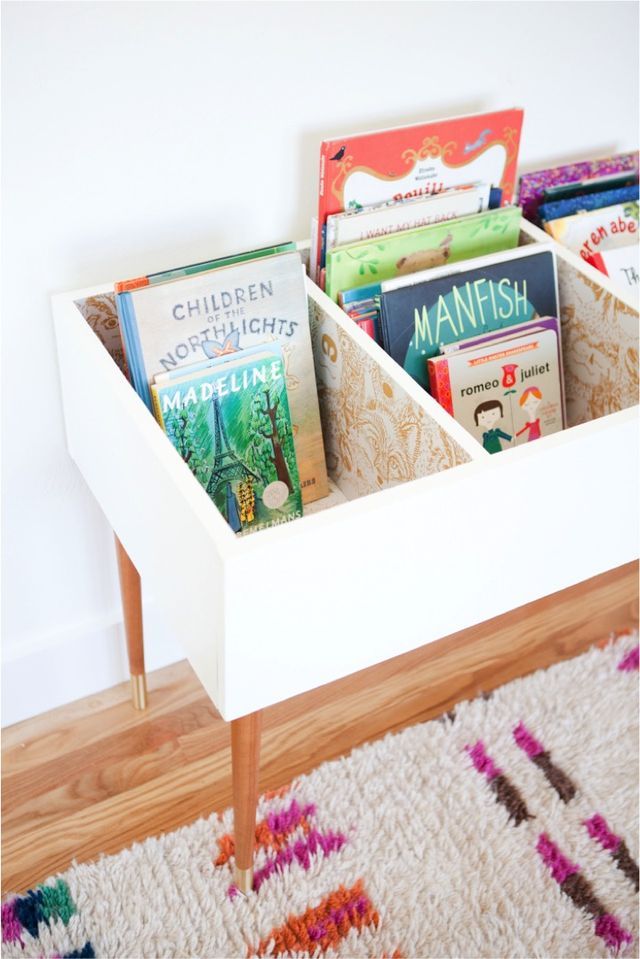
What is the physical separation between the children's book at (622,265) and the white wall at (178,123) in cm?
18

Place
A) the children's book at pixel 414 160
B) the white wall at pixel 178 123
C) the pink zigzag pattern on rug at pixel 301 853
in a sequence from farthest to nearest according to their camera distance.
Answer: the pink zigzag pattern on rug at pixel 301 853 < the children's book at pixel 414 160 < the white wall at pixel 178 123

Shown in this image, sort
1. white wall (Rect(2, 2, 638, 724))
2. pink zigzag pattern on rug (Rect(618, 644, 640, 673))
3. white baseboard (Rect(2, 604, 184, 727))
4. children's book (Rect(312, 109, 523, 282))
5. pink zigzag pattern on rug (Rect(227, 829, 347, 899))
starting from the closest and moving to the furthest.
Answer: white wall (Rect(2, 2, 638, 724)) < children's book (Rect(312, 109, 523, 282)) < pink zigzag pattern on rug (Rect(227, 829, 347, 899)) < white baseboard (Rect(2, 604, 184, 727)) < pink zigzag pattern on rug (Rect(618, 644, 640, 673))

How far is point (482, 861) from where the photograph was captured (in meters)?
1.22

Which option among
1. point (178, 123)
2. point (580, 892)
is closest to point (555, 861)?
point (580, 892)

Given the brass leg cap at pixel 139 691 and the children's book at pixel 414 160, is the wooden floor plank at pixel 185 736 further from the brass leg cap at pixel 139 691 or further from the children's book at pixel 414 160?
the children's book at pixel 414 160

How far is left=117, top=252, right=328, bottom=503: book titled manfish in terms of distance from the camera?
968mm

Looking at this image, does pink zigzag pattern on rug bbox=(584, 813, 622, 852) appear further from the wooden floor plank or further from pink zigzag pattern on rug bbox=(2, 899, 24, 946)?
pink zigzag pattern on rug bbox=(2, 899, 24, 946)

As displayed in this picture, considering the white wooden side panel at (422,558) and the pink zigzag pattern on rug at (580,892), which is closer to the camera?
the white wooden side panel at (422,558)

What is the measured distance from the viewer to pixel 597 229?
1.23 metres

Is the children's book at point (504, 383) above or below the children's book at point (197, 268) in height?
below

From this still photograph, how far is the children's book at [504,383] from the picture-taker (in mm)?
1085

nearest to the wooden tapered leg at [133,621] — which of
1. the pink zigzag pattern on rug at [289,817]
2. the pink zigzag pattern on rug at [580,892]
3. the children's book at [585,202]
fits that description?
the pink zigzag pattern on rug at [289,817]

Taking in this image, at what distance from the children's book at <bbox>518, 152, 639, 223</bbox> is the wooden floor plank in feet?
2.08

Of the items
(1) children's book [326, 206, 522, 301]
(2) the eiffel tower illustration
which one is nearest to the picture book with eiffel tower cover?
(2) the eiffel tower illustration
